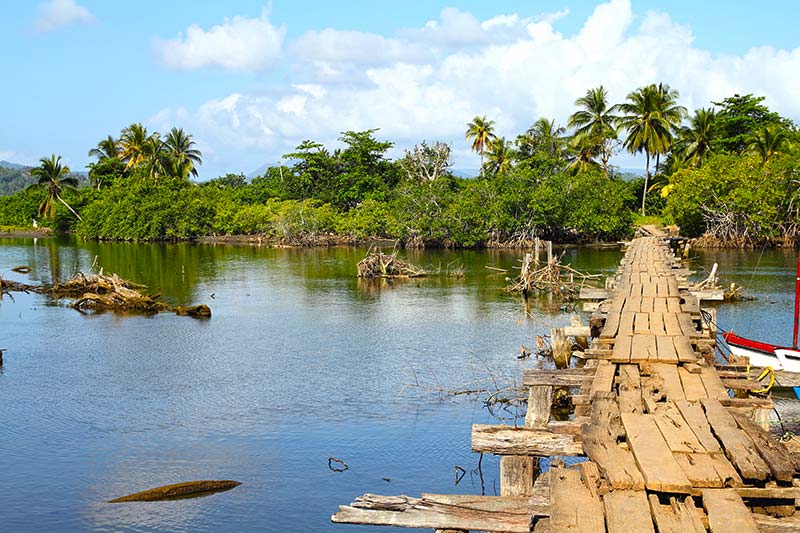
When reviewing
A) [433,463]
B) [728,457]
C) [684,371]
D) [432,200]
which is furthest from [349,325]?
[432,200]

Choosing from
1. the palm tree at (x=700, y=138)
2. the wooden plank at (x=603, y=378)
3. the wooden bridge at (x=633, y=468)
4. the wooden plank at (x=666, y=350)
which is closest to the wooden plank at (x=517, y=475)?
the wooden bridge at (x=633, y=468)

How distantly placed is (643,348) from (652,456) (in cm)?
478

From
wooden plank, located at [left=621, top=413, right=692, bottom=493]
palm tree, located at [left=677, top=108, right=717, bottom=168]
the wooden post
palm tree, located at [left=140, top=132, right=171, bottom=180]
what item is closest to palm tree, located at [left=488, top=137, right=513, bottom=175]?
palm tree, located at [left=677, top=108, right=717, bottom=168]

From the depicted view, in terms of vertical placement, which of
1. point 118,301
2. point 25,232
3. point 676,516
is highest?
point 25,232

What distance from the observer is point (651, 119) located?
217 feet

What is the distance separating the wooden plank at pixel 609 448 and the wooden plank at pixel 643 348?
90.3 inches

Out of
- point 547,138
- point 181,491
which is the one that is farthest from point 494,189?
point 181,491

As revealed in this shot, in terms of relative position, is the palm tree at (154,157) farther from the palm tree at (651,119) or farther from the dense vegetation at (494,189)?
the palm tree at (651,119)

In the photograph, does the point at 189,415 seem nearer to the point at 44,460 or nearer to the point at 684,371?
the point at 44,460

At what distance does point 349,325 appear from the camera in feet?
94.0

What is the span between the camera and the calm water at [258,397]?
13180mm

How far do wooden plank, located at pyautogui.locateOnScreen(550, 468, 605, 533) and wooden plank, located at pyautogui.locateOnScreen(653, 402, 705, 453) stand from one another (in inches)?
40.8

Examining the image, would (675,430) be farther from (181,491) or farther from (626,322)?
(181,491)

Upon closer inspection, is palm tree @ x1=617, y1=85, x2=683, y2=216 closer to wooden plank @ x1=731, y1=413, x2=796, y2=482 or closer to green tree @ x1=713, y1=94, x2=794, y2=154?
green tree @ x1=713, y1=94, x2=794, y2=154
